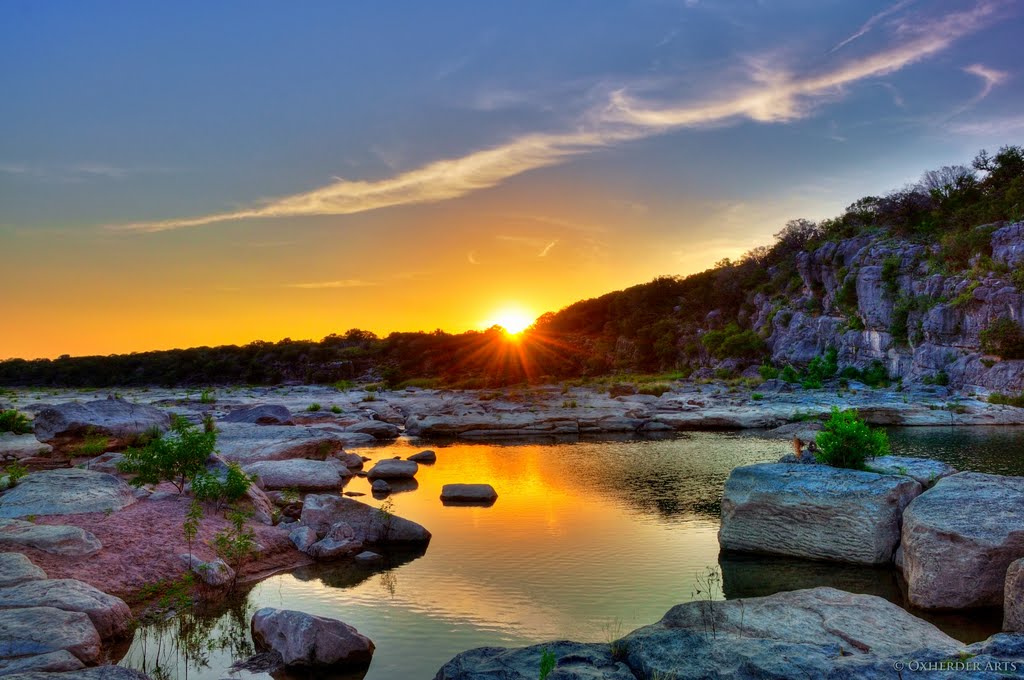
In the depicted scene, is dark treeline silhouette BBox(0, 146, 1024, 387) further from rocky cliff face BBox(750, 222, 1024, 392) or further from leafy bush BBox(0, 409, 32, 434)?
leafy bush BBox(0, 409, 32, 434)

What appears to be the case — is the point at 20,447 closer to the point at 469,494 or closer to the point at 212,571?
the point at 212,571

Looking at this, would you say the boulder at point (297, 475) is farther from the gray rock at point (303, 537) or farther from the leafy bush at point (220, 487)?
the gray rock at point (303, 537)

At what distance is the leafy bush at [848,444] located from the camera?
16469 millimetres

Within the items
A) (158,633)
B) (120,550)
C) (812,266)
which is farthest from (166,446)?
(812,266)

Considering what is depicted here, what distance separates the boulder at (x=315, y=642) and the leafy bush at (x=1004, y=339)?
53.6 m

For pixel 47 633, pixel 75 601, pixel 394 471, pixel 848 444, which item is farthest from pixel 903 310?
pixel 47 633

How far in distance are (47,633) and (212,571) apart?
4699mm

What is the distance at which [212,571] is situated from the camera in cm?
1378

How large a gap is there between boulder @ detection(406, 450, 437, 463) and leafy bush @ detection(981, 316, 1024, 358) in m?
43.0

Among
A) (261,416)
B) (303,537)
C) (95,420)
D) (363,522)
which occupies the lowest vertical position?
(303,537)

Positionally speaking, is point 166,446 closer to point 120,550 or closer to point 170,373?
point 120,550

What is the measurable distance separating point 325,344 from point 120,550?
405ft

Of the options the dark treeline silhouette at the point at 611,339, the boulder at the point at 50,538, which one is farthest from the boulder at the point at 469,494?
the dark treeline silhouette at the point at 611,339

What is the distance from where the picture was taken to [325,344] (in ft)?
440
